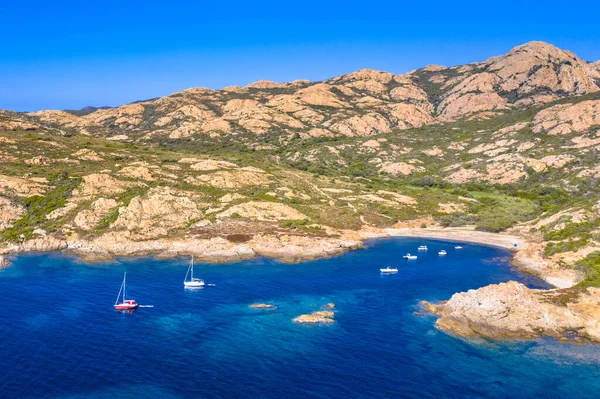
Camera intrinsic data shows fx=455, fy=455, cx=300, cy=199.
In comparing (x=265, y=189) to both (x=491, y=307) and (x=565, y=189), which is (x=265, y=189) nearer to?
(x=491, y=307)

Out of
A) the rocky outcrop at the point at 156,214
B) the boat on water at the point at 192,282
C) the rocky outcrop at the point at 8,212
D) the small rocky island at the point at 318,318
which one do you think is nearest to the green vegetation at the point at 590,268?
the small rocky island at the point at 318,318

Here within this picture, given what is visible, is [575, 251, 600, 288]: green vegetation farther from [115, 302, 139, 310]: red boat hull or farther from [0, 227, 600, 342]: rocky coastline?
[115, 302, 139, 310]: red boat hull

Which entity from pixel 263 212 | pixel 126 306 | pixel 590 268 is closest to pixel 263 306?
pixel 126 306

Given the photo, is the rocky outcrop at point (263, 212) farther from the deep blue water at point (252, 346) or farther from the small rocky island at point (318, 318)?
the small rocky island at point (318, 318)

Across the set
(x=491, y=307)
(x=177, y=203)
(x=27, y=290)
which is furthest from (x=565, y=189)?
(x=27, y=290)

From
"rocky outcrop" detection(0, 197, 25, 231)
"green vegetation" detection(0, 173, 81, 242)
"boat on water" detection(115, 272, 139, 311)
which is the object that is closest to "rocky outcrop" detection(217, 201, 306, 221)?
"green vegetation" detection(0, 173, 81, 242)

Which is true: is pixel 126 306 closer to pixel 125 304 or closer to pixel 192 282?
pixel 125 304
